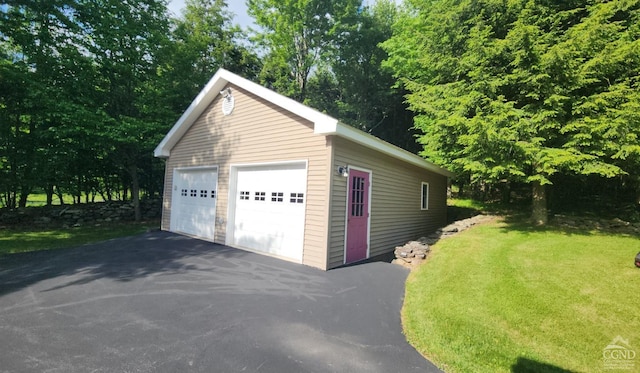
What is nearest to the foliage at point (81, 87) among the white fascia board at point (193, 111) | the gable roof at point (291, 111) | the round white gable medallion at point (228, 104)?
the white fascia board at point (193, 111)

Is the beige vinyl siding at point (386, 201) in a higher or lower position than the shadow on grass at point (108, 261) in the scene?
higher

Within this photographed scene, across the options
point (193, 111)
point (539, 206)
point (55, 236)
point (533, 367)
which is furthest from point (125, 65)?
point (539, 206)

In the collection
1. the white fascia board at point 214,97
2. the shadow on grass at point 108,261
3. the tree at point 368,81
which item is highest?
the tree at point 368,81

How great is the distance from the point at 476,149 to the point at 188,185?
31.5 ft

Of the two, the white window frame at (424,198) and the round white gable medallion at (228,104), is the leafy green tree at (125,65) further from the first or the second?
the white window frame at (424,198)

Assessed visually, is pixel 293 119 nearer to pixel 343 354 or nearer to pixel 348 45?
pixel 343 354

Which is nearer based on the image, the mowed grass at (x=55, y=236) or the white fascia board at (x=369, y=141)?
the white fascia board at (x=369, y=141)

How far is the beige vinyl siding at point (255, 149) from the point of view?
6172mm

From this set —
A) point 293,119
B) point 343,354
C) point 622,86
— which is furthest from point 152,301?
point 622,86

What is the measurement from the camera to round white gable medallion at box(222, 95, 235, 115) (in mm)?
8438

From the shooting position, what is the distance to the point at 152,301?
411 centimetres

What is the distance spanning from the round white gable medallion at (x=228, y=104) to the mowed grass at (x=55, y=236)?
19.0 feet

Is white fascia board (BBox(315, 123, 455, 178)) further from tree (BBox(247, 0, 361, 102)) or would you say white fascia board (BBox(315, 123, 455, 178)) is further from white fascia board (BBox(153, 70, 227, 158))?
tree (BBox(247, 0, 361, 102))

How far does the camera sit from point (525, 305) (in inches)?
162
